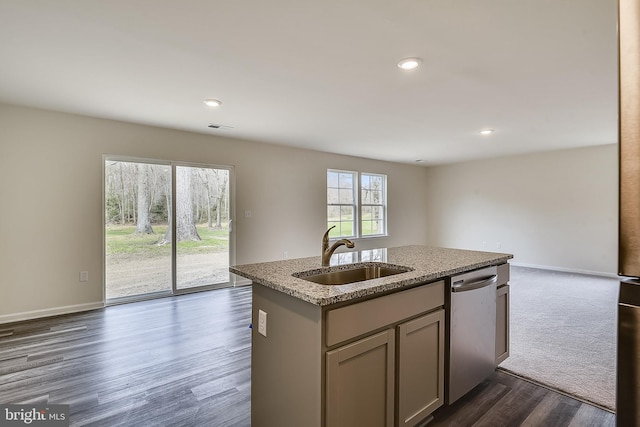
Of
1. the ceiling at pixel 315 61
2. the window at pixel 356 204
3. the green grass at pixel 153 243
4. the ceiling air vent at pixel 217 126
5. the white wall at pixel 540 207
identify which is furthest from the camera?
the window at pixel 356 204

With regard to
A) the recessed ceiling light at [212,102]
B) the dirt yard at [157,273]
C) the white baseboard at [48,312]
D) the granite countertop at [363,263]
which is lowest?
the white baseboard at [48,312]

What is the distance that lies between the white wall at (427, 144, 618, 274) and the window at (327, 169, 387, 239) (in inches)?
77.0

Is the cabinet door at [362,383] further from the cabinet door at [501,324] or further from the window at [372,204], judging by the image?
the window at [372,204]

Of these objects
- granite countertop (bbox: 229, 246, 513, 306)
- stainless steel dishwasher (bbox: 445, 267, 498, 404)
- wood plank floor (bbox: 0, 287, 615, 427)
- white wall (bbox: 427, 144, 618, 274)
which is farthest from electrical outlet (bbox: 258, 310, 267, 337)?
white wall (bbox: 427, 144, 618, 274)

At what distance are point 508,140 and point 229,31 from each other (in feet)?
16.4

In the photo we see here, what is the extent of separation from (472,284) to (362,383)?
103 cm

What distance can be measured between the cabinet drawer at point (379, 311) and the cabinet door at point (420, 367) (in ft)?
0.24

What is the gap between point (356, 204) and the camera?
7.05 metres

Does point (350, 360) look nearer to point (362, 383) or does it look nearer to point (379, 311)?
point (362, 383)

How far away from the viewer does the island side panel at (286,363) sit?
133 centimetres

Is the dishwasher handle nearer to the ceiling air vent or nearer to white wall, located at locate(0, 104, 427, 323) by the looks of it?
the ceiling air vent

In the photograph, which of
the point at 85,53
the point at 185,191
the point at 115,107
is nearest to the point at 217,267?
the point at 185,191

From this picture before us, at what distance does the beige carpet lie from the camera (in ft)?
7.54

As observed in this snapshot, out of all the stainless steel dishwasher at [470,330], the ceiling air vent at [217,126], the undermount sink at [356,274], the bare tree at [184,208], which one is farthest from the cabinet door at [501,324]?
the bare tree at [184,208]
